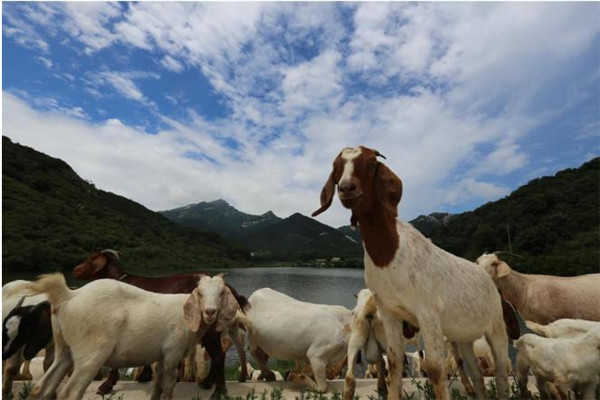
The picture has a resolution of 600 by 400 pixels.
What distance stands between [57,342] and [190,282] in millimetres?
2272

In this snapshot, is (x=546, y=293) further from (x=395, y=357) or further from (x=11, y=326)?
(x=11, y=326)

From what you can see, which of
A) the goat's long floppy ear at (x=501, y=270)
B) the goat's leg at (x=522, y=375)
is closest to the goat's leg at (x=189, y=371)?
the goat's leg at (x=522, y=375)

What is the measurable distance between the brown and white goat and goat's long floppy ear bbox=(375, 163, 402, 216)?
3.19 m

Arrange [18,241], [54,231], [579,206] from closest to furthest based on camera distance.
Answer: [579,206] → [18,241] → [54,231]

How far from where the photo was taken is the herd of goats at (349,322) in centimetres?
340

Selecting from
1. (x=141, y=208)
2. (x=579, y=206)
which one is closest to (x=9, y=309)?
(x=579, y=206)

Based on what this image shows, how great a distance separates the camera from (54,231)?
77000mm

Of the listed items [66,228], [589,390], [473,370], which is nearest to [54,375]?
[473,370]

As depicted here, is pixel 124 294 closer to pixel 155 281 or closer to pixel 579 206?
pixel 155 281

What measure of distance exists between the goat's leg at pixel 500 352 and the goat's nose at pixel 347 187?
2730 millimetres

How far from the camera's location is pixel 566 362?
4.24 meters

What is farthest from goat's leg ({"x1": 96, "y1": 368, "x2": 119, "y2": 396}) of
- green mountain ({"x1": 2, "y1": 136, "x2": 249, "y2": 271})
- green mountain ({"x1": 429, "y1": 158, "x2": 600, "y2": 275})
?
green mountain ({"x1": 2, "y1": 136, "x2": 249, "y2": 271})

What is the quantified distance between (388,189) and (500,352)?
267 cm

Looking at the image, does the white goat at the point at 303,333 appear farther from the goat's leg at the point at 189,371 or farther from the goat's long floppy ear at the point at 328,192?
the goat's long floppy ear at the point at 328,192
